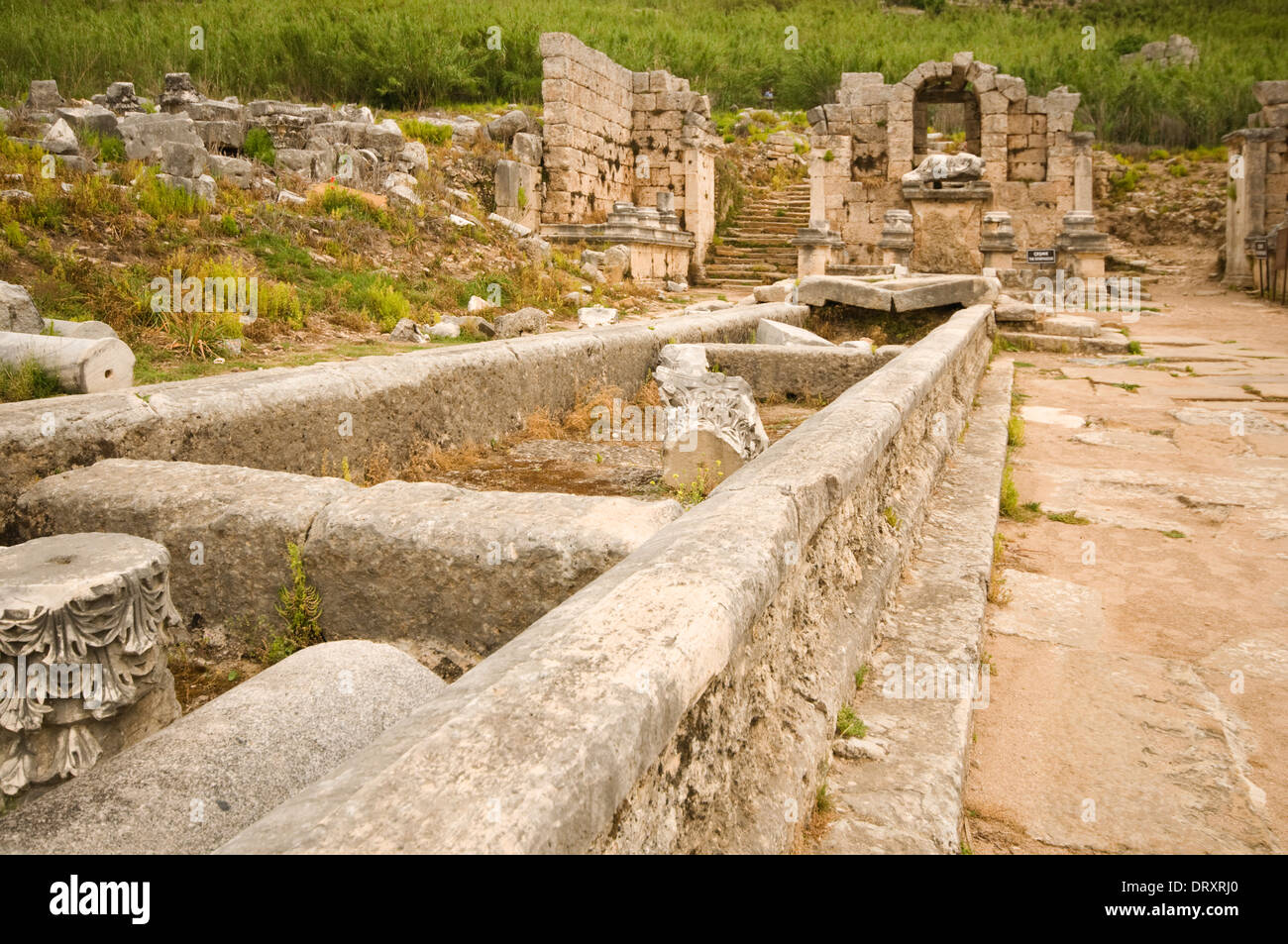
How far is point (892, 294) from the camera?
10.1 meters

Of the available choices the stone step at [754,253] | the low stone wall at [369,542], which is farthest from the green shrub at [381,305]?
the stone step at [754,253]

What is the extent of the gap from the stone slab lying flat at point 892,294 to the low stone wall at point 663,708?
7.59 metres

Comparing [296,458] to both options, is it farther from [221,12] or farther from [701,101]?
[221,12]

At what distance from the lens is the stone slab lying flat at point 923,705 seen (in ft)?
6.23

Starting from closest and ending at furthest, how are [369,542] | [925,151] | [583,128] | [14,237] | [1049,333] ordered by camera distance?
[369,542] → [14,237] → [1049,333] → [583,128] → [925,151]

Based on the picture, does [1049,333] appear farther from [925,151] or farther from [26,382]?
[26,382]

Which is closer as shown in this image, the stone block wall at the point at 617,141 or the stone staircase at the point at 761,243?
the stone block wall at the point at 617,141

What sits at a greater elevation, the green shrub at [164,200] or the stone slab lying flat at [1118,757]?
the green shrub at [164,200]

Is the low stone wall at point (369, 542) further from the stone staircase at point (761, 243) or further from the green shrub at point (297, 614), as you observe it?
the stone staircase at point (761, 243)

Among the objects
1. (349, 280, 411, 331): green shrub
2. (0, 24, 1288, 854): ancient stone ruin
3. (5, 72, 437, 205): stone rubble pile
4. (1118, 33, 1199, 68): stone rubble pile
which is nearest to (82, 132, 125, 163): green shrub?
(5, 72, 437, 205): stone rubble pile

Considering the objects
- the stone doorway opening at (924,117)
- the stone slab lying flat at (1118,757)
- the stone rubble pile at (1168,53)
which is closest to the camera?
the stone slab lying flat at (1118,757)

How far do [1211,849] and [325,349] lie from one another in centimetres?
621

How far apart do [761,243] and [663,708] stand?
1835cm

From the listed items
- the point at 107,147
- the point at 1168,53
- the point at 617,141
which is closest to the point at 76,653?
the point at 107,147
